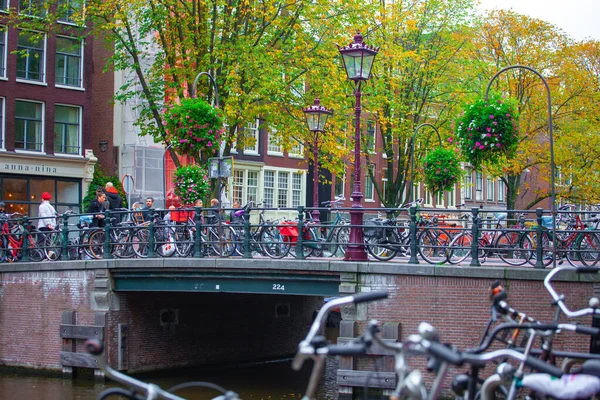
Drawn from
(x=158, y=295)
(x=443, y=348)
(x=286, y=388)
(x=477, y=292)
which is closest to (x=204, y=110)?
(x=158, y=295)

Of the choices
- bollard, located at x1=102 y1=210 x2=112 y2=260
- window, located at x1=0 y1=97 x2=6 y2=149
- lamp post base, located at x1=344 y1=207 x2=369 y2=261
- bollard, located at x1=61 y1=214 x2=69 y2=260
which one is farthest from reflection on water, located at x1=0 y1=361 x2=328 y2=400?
window, located at x1=0 y1=97 x2=6 y2=149

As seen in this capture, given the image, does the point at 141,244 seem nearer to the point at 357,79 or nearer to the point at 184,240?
the point at 184,240

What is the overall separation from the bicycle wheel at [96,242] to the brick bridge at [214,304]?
17.2 inches

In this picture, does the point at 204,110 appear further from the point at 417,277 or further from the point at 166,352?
the point at 417,277

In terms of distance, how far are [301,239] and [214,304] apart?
7251 millimetres

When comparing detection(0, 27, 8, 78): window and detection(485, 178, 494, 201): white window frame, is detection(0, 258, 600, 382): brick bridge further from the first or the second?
detection(485, 178, 494, 201): white window frame

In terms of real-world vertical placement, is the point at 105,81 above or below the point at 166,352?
above

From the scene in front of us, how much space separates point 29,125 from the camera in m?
33.8

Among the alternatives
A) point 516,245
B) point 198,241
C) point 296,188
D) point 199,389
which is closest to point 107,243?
point 198,241

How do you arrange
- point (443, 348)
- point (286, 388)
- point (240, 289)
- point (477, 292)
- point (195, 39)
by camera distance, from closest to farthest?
point (443, 348), point (477, 292), point (240, 289), point (286, 388), point (195, 39)

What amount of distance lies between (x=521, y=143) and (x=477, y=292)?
895 inches

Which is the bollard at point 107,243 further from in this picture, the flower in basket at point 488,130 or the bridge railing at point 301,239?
the flower in basket at point 488,130

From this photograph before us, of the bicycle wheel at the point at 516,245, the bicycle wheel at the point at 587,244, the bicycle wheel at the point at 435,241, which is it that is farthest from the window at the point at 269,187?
the bicycle wheel at the point at 587,244

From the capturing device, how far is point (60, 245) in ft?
71.3
